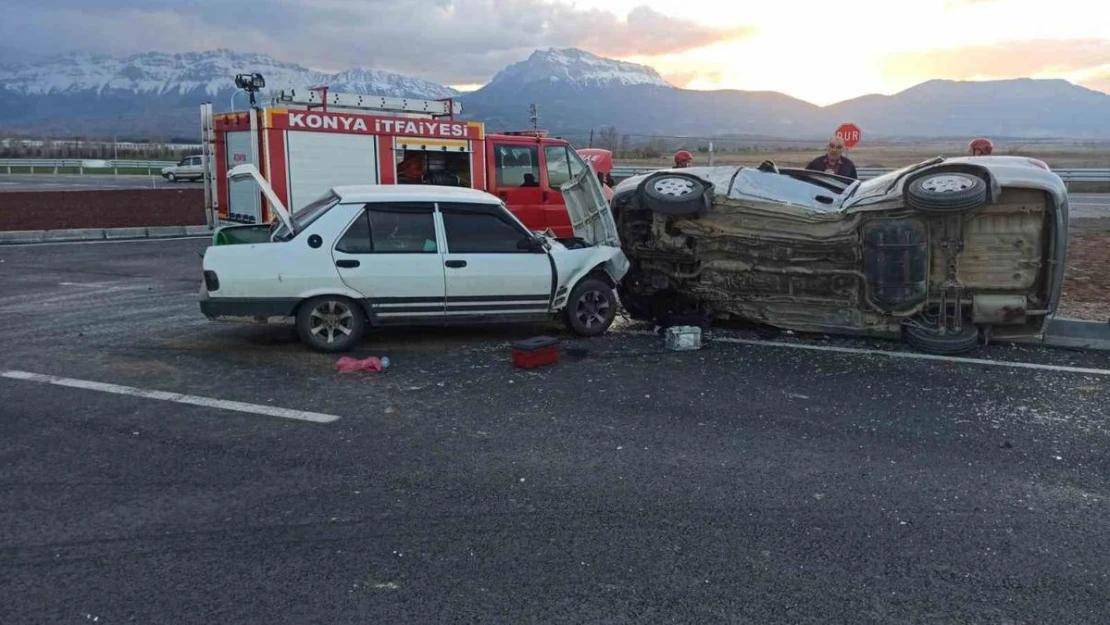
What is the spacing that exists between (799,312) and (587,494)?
172 inches

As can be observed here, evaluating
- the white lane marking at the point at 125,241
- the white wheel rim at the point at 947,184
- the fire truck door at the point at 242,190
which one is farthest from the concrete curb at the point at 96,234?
the white wheel rim at the point at 947,184

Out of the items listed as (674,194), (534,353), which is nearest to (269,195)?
(534,353)

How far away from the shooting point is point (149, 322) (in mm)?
8812

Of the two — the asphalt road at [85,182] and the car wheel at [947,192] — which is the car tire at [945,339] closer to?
the car wheel at [947,192]

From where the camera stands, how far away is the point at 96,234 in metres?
17.2

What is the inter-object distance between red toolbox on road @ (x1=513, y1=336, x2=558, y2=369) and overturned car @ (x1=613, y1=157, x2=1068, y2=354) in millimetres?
2010

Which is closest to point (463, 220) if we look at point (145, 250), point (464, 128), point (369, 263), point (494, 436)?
point (369, 263)

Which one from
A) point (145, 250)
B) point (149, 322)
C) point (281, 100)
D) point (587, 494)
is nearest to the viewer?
point (587, 494)

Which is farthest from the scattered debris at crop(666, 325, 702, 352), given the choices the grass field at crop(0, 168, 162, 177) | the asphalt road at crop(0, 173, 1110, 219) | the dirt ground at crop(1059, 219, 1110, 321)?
the grass field at crop(0, 168, 162, 177)

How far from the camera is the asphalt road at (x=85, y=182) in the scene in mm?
34647

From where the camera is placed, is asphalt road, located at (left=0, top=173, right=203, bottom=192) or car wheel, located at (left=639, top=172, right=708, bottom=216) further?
asphalt road, located at (left=0, top=173, right=203, bottom=192)

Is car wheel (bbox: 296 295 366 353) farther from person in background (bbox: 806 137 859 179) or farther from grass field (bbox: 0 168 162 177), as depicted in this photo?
grass field (bbox: 0 168 162 177)

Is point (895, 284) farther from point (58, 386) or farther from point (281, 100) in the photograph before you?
point (281, 100)

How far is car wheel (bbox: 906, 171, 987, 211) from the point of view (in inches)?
281
